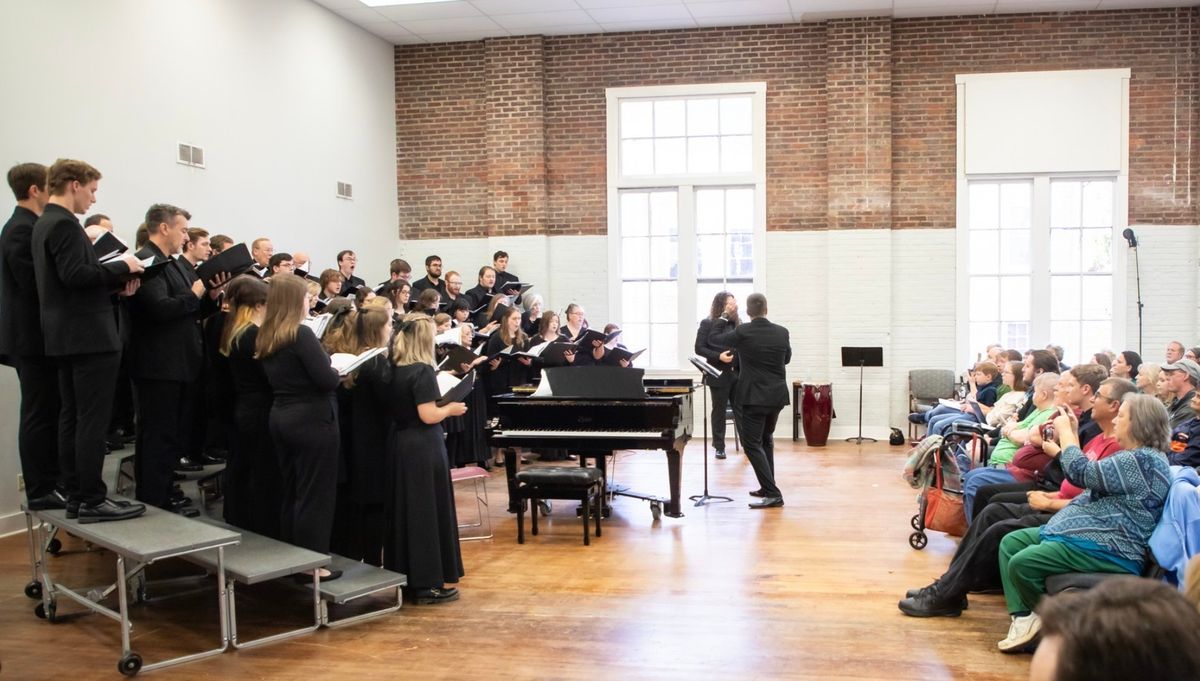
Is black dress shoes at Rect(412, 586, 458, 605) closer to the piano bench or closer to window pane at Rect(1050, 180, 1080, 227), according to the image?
the piano bench

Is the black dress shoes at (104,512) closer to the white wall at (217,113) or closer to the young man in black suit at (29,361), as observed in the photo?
the young man in black suit at (29,361)

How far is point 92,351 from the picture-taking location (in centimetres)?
464

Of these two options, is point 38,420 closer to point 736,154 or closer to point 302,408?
point 302,408

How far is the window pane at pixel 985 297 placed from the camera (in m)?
11.8

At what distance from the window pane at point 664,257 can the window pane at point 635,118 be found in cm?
134

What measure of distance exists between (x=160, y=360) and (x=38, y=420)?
0.65 metres

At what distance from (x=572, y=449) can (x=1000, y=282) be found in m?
7.06

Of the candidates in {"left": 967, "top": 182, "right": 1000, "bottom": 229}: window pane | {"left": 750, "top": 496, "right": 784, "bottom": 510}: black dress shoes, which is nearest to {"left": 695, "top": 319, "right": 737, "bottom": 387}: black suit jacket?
{"left": 750, "top": 496, "right": 784, "bottom": 510}: black dress shoes

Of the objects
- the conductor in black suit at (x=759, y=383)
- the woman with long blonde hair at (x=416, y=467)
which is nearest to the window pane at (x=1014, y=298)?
the conductor in black suit at (x=759, y=383)

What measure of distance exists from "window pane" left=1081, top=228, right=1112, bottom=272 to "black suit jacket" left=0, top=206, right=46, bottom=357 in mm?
10871

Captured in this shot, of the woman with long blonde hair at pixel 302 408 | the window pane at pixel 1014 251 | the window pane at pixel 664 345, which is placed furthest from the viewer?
the window pane at pixel 664 345

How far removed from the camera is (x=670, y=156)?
40.6 ft

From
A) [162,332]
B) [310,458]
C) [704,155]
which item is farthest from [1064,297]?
[162,332]

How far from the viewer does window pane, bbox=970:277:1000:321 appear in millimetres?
11820
